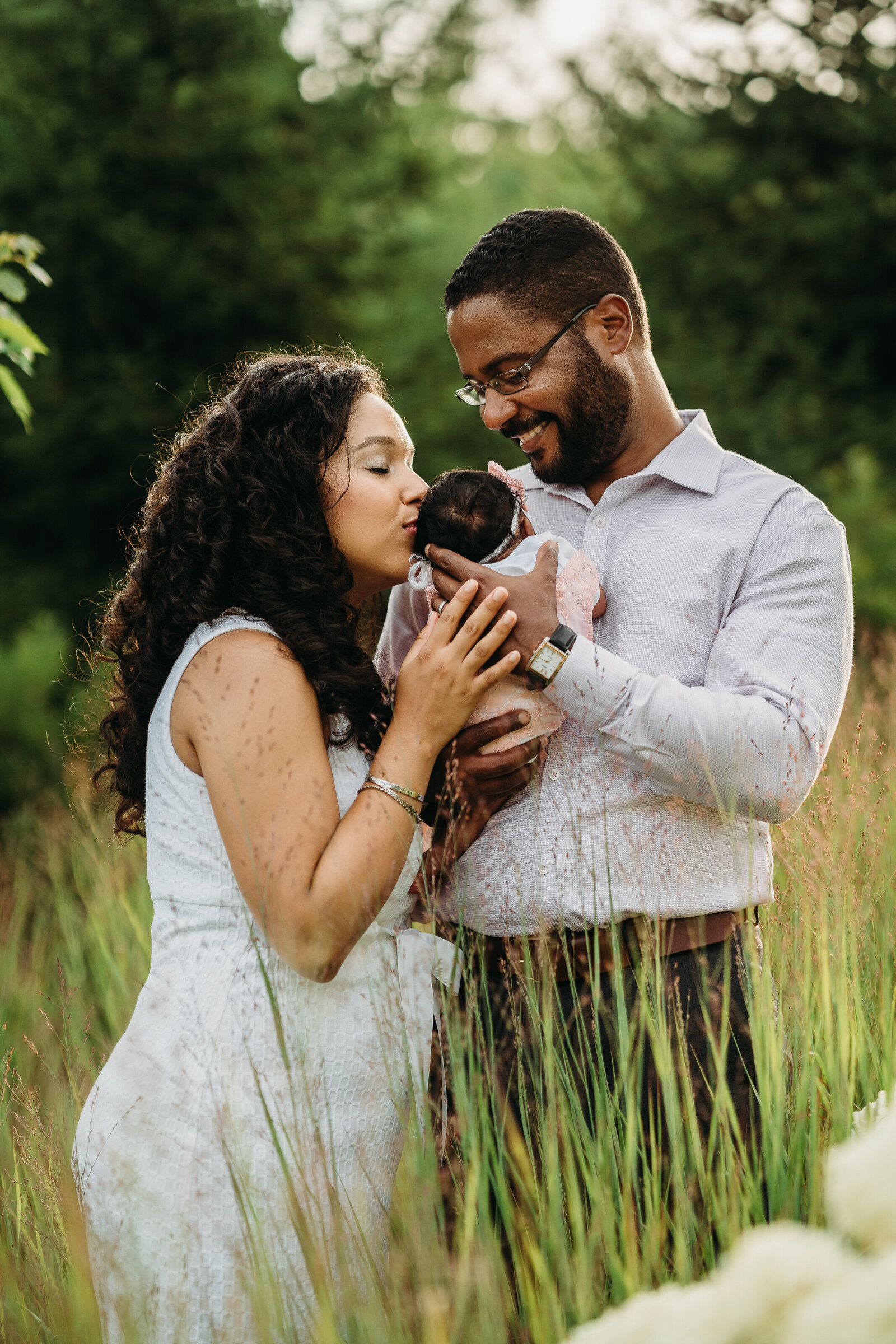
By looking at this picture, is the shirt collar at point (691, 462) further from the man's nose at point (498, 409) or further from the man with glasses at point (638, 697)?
the man's nose at point (498, 409)

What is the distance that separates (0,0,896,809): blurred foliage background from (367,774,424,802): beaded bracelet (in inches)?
214

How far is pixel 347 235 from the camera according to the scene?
10.1m

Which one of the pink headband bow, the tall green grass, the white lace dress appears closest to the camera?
the tall green grass

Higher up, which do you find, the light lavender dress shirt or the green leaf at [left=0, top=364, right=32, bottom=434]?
the green leaf at [left=0, top=364, right=32, bottom=434]

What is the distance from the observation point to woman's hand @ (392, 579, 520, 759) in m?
2.09

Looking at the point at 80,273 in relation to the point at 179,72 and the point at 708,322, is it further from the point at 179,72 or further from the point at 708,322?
the point at 708,322

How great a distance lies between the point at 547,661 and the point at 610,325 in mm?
919

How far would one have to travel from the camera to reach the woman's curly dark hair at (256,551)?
7.08ft

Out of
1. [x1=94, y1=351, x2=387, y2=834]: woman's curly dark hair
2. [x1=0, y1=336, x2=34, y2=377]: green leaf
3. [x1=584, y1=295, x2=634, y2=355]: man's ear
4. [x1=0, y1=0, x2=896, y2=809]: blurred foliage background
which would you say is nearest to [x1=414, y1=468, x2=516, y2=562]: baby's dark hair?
[x1=94, y1=351, x2=387, y2=834]: woman's curly dark hair

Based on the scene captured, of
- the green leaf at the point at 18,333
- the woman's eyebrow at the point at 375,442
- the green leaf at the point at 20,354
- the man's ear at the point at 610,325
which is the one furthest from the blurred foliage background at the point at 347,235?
the woman's eyebrow at the point at 375,442

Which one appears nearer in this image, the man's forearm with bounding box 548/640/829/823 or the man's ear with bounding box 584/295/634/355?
the man's forearm with bounding box 548/640/829/823

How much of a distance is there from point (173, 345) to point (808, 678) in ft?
28.5

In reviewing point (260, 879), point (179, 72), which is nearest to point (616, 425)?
point (260, 879)

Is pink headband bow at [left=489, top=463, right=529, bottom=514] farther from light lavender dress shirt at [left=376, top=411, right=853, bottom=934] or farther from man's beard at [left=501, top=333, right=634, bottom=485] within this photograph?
light lavender dress shirt at [left=376, top=411, right=853, bottom=934]
